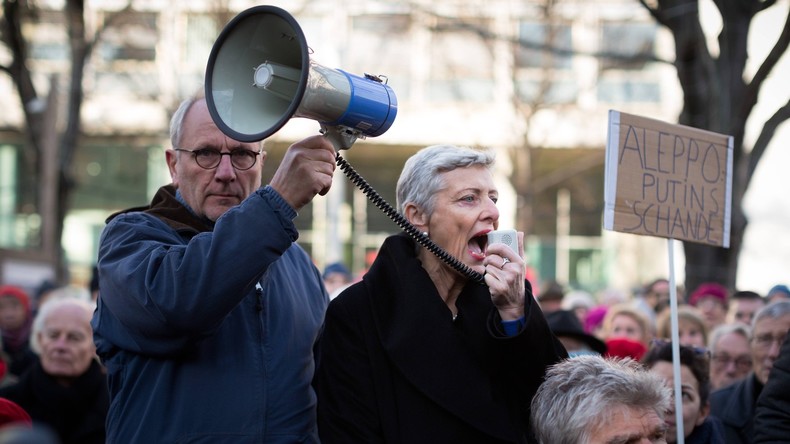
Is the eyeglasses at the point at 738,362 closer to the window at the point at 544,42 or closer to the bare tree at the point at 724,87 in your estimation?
the bare tree at the point at 724,87

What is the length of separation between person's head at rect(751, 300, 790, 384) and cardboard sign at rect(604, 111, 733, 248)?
0.90 meters

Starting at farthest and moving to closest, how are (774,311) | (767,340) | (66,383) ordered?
1. (66,383)
2. (774,311)
3. (767,340)

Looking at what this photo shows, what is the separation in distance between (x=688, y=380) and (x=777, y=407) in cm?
87

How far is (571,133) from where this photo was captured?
91.2 ft

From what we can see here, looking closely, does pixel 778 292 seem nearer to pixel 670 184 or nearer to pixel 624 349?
pixel 624 349

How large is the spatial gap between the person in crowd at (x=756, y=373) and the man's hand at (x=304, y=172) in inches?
129

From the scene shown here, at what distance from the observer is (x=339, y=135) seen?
293 centimetres

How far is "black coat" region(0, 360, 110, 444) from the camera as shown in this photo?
5457 mm

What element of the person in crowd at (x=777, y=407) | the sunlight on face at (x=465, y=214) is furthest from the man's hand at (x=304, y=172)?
the person in crowd at (x=777, y=407)

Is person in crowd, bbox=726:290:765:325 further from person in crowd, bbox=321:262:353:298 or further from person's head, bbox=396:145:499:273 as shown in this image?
person's head, bbox=396:145:499:273

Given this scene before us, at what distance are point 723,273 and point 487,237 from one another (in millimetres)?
8291

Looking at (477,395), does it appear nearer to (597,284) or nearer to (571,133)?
(571,133)

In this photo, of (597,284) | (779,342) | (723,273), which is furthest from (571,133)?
(779,342)

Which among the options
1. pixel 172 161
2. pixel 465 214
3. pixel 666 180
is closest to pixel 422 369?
pixel 465 214
